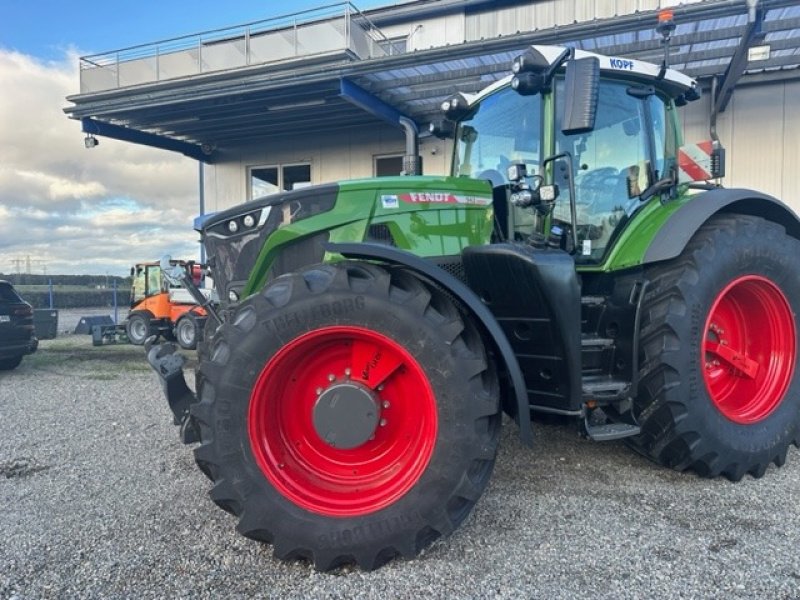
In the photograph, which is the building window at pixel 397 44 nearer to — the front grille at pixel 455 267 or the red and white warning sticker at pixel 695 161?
the red and white warning sticker at pixel 695 161

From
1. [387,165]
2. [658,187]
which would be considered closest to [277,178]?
[387,165]

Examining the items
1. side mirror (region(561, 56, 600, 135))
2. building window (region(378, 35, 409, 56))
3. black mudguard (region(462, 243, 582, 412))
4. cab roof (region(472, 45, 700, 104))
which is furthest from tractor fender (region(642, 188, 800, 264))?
building window (region(378, 35, 409, 56))

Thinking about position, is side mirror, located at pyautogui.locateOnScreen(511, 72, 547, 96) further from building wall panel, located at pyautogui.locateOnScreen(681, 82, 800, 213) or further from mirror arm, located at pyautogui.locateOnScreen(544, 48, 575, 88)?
building wall panel, located at pyautogui.locateOnScreen(681, 82, 800, 213)

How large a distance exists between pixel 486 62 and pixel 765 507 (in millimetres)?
6596

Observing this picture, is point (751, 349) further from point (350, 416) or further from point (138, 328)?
point (138, 328)

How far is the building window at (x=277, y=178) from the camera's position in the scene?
1147 centimetres

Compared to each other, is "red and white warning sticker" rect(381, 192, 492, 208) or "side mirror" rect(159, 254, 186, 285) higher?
"red and white warning sticker" rect(381, 192, 492, 208)

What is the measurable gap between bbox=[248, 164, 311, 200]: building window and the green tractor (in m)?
7.76

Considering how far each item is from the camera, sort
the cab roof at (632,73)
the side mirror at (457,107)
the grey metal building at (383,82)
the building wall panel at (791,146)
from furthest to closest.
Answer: the building wall panel at (791,146), the grey metal building at (383,82), the side mirror at (457,107), the cab roof at (632,73)

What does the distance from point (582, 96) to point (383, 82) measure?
20.9ft

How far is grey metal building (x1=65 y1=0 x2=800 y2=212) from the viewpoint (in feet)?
23.2

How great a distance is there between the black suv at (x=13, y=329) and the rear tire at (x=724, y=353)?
8.83 meters

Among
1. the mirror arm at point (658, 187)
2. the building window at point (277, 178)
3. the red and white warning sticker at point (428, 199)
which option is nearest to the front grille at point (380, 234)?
the red and white warning sticker at point (428, 199)

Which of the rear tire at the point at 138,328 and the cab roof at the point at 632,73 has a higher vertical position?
the cab roof at the point at 632,73
